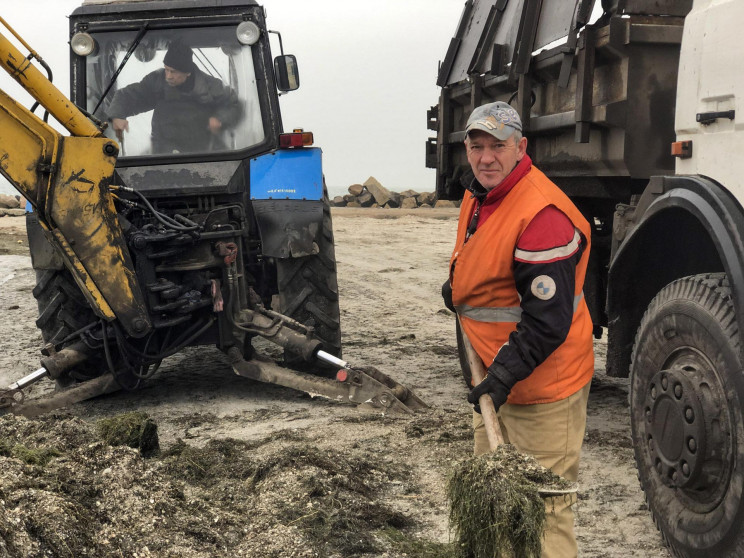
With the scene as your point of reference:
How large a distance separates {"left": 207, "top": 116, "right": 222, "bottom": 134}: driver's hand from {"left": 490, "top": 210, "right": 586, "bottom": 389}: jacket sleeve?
A: 12.6ft

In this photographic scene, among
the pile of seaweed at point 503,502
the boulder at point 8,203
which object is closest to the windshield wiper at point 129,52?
the pile of seaweed at point 503,502

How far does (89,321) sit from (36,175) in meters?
1.21

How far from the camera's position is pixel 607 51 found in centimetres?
401

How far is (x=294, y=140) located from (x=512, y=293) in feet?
11.3

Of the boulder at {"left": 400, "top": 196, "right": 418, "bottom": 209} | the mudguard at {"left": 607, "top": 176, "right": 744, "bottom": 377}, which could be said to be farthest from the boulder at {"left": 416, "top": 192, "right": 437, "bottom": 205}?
the mudguard at {"left": 607, "top": 176, "right": 744, "bottom": 377}

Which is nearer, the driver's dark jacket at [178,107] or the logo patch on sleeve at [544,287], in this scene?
the logo patch on sleeve at [544,287]

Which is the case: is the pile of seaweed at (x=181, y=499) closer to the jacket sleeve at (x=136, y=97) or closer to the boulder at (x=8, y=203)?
the jacket sleeve at (x=136, y=97)

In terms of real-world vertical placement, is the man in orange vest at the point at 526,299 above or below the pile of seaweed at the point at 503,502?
above

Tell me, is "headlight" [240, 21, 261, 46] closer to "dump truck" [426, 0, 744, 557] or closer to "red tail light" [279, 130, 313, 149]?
"red tail light" [279, 130, 313, 149]

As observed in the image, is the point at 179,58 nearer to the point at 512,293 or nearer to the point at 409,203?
the point at 512,293

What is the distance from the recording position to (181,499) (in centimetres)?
385

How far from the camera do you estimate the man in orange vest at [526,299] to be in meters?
2.91

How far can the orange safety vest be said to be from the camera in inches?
118

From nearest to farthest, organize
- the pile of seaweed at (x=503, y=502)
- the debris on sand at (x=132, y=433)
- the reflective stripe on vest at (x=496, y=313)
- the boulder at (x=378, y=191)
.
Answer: the pile of seaweed at (x=503, y=502), the reflective stripe on vest at (x=496, y=313), the debris on sand at (x=132, y=433), the boulder at (x=378, y=191)
